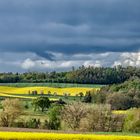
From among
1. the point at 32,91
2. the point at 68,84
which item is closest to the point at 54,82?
the point at 68,84

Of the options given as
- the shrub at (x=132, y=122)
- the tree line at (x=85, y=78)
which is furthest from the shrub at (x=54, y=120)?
the tree line at (x=85, y=78)

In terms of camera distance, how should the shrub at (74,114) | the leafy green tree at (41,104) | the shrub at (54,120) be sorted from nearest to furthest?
the shrub at (54,120) → the shrub at (74,114) → the leafy green tree at (41,104)

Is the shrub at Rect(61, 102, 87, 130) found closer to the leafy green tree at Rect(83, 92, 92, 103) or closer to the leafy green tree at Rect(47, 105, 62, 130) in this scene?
the leafy green tree at Rect(47, 105, 62, 130)

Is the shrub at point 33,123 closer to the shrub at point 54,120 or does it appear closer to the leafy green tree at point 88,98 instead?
the shrub at point 54,120

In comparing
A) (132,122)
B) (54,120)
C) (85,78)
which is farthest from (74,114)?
(85,78)

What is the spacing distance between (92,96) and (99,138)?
93.1 meters

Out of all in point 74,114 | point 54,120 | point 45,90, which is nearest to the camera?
point 54,120

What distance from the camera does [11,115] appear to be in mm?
97375

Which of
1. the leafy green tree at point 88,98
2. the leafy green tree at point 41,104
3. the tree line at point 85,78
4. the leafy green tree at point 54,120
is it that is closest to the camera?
the leafy green tree at point 54,120

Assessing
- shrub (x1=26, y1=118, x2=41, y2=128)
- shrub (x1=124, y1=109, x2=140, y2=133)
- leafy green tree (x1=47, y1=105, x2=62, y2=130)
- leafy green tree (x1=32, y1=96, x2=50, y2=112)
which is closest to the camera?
shrub (x1=124, y1=109, x2=140, y2=133)

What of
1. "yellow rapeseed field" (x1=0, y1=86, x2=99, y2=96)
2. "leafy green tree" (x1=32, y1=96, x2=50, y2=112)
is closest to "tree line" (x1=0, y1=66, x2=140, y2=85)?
"yellow rapeseed field" (x1=0, y1=86, x2=99, y2=96)

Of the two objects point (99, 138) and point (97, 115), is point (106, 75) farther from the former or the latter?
point (99, 138)

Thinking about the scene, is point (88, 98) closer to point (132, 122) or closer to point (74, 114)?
point (74, 114)

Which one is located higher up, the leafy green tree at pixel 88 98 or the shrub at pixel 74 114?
the leafy green tree at pixel 88 98
